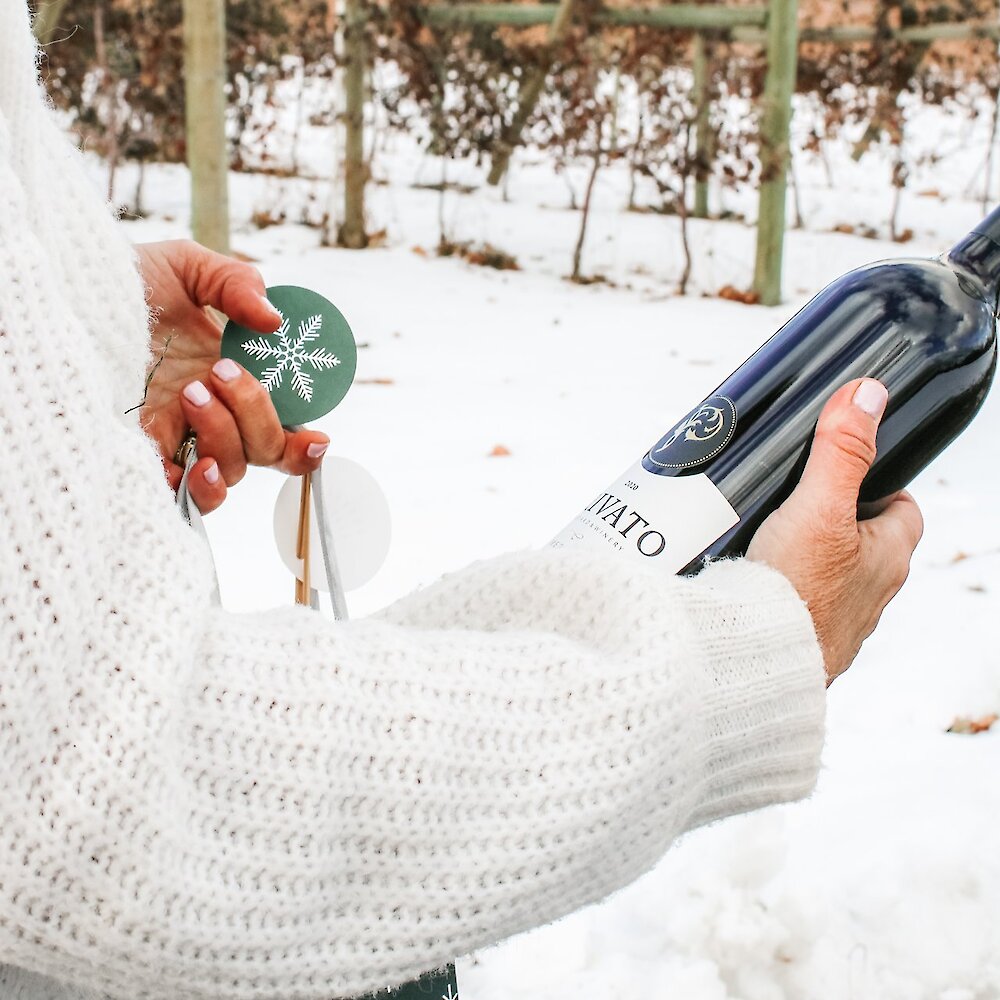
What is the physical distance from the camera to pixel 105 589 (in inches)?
22.7

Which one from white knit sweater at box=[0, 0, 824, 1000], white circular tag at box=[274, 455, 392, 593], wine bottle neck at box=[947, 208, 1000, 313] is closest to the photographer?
white knit sweater at box=[0, 0, 824, 1000]

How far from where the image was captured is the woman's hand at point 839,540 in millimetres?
875

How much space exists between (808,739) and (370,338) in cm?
371

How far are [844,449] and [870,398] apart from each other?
0.07m

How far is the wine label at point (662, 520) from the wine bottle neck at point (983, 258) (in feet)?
1.49

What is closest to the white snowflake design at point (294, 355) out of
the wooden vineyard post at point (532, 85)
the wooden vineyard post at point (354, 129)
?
the wooden vineyard post at point (354, 129)

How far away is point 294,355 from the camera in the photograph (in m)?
1.04

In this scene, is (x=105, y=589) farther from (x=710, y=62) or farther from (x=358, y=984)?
(x=710, y=62)

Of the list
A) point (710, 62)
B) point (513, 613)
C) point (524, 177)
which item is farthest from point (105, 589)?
point (524, 177)

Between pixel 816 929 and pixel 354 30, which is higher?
pixel 354 30

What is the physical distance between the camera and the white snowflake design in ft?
3.40

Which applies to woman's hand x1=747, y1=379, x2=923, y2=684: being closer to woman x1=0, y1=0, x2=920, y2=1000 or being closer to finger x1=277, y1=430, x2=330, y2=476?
woman x1=0, y1=0, x2=920, y2=1000

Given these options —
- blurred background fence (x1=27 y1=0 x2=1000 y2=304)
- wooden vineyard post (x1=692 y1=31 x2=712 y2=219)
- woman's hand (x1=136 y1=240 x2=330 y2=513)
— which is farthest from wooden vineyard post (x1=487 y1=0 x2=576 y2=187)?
woman's hand (x1=136 y1=240 x2=330 y2=513)

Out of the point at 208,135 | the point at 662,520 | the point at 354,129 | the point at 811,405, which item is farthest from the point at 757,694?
the point at 354,129
